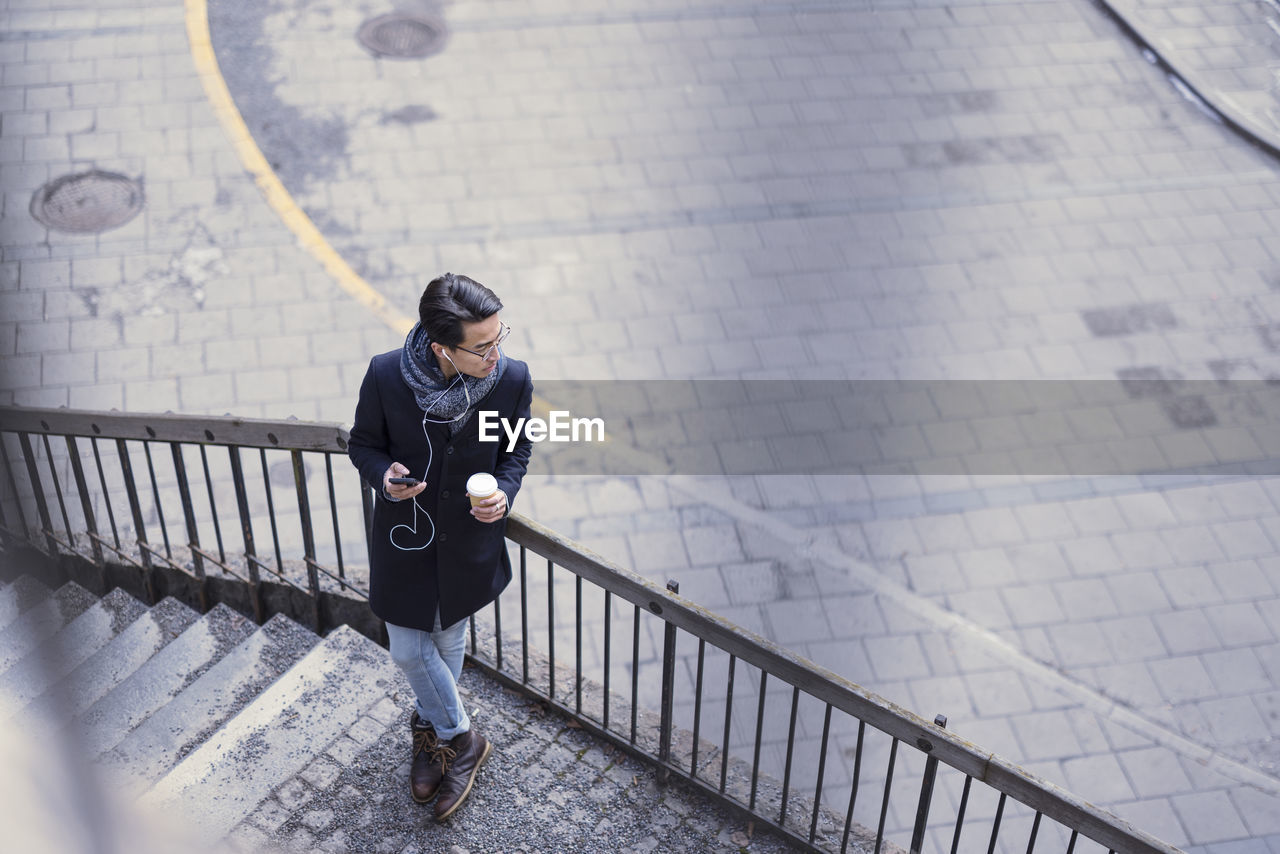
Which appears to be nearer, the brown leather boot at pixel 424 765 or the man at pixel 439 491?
the man at pixel 439 491

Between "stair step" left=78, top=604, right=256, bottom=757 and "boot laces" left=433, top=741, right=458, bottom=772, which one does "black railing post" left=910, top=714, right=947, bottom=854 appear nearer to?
"boot laces" left=433, top=741, right=458, bottom=772

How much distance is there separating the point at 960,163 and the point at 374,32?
5.44m

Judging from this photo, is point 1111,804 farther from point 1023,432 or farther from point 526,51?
point 526,51

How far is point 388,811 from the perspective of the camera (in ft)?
14.0

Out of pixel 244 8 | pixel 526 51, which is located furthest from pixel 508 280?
pixel 244 8

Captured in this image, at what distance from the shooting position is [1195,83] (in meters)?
11.2

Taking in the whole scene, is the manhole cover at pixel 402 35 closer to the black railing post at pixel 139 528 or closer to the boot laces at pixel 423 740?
the black railing post at pixel 139 528

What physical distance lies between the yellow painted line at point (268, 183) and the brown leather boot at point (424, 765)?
15.0 ft

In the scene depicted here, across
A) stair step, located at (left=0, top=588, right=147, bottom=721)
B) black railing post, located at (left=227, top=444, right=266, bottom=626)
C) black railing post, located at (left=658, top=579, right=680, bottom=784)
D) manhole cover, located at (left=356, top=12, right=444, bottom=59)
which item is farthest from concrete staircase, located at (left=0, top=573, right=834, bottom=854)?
manhole cover, located at (left=356, top=12, right=444, bottom=59)

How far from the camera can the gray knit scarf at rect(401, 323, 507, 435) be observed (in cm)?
369

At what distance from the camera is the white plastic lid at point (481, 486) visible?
3.66 m

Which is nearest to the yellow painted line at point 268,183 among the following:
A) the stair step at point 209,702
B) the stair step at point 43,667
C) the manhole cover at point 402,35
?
the manhole cover at point 402,35

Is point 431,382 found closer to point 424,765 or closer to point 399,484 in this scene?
point 399,484

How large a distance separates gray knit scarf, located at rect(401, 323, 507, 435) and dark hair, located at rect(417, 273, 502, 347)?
0.38 feet
